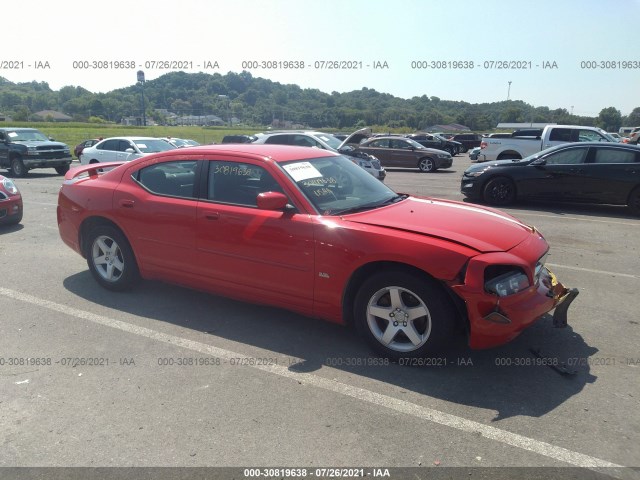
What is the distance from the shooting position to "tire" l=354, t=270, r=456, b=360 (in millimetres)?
3584

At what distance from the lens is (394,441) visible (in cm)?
293

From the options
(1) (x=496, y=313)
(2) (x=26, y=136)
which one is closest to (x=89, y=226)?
(1) (x=496, y=313)

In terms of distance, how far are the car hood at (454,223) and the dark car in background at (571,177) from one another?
694 cm

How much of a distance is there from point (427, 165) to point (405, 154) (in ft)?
3.65

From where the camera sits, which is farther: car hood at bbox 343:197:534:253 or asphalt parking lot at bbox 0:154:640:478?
car hood at bbox 343:197:534:253

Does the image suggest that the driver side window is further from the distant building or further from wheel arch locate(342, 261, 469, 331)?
the distant building

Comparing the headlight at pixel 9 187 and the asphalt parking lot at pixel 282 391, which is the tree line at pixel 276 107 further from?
the asphalt parking lot at pixel 282 391

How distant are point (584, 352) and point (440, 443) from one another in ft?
6.00

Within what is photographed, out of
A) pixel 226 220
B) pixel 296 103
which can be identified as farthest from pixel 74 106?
pixel 226 220

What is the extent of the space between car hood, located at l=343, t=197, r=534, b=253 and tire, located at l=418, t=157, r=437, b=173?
56.0ft

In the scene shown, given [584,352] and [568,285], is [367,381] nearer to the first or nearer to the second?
[584,352]

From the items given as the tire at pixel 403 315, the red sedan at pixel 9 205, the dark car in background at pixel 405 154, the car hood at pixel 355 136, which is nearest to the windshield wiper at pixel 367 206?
the tire at pixel 403 315

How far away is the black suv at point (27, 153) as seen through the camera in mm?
18188

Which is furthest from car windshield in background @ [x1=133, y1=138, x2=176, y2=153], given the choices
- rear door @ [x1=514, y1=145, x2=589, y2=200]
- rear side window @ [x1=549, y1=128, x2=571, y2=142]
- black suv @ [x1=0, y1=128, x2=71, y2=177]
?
rear side window @ [x1=549, y1=128, x2=571, y2=142]
